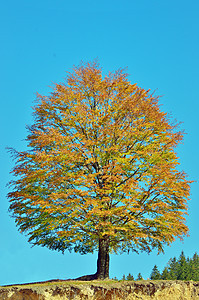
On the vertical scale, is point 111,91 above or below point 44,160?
above

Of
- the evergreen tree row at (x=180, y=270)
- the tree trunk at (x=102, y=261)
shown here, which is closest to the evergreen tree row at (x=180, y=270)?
the evergreen tree row at (x=180, y=270)

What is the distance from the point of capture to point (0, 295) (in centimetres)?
1617

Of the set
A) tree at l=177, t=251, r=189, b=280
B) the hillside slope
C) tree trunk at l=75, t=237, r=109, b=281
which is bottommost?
the hillside slope

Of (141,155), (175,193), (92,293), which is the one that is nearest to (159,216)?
(175,193)

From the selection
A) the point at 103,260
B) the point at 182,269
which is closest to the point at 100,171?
the point at 103,260

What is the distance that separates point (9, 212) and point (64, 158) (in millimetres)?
6328

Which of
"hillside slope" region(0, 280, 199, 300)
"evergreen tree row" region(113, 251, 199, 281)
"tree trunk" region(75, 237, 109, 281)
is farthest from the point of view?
"evergreen tree row" region(113, 251, 199, 281)

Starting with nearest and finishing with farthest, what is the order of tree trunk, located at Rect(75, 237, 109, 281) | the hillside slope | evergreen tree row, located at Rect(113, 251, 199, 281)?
the hillside slope → tree trunk, located at Rect(75, 237, 109, 281) → evergreen tree row, located at Rect(113, 251, 199, 281)

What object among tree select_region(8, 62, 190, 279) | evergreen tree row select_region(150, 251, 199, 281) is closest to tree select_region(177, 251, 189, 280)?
evergreen tree row select_region(150, 251, 199, 281)

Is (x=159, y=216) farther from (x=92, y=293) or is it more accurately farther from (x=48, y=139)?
(x=48, y=139)

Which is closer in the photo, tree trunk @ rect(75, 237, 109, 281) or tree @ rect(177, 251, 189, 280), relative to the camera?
tree trunk @ rect(75, 237, 109, 281)

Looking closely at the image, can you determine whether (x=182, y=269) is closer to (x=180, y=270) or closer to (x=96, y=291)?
(x=180, y=270)

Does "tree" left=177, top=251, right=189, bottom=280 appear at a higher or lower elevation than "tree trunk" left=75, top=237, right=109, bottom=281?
higher

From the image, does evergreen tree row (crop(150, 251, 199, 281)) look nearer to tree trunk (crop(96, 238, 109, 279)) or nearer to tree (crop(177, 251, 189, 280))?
tree (crop(177, 251, 189, 280))
